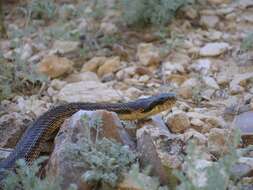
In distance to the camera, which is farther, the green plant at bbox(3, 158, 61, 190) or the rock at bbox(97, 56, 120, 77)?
the rock at bbox(97, 56, 120, 77)

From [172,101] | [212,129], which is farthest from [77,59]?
[212,129]

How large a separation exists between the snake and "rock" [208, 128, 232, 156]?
0.68m

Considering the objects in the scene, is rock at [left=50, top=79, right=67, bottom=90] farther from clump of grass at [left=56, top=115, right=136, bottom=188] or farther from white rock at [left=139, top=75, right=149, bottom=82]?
clump of grass at [left=56, top=115, right=136, bottom=188]

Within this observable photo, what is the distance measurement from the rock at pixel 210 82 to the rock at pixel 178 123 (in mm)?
1040

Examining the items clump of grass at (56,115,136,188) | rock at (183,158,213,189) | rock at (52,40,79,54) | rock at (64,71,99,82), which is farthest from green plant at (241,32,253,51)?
rock at (183,158,213,189)

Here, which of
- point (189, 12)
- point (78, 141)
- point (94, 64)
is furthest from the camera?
point (189, 12)

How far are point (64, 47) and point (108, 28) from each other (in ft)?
1.78

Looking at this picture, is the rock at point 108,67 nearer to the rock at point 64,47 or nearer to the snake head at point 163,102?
the rock at point 64,47

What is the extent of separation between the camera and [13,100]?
5500mm

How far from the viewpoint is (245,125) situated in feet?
14.6

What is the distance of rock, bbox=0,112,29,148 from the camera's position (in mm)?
4469

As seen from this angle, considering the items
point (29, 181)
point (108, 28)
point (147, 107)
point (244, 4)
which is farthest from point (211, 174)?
point (244, 4)

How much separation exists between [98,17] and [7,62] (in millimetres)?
1356

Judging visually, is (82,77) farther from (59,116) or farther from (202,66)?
(59,116)
